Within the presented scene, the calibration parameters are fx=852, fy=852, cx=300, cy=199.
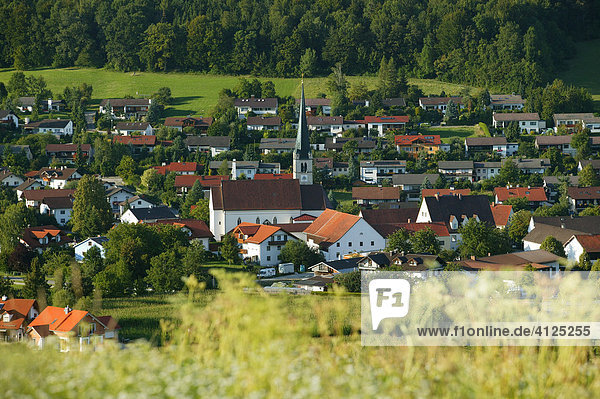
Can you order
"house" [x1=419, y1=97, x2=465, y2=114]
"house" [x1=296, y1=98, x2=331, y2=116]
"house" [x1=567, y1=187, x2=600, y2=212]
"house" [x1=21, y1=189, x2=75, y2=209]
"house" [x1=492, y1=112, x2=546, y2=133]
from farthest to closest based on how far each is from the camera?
1. "house" [x1=296, y1=98, x2=331, y2=116]
2. "house" [x1=419, y1=97, x2=465, y2=114]
3. "house" [x1=492, y1=112, x2=546, y2=133]
4. "house" [x1=567, y1=187, x2=600, y2=212]
5. "house" [x1=21, y1=189, x2=75, y2=209]

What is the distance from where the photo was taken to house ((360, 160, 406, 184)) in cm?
4381

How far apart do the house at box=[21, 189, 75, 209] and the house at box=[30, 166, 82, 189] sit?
10.8ft

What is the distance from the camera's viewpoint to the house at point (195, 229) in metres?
30.2

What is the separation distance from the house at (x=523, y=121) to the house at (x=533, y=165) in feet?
22.5

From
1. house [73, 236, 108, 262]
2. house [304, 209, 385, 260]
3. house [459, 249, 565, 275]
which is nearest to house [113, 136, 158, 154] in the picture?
house [73, 236, 108, 262]

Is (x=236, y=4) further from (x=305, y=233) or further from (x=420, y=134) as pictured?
(x=305, y=233)

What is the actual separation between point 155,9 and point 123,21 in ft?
18.3

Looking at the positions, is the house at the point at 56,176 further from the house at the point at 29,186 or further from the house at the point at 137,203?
the house at the point at 137,203

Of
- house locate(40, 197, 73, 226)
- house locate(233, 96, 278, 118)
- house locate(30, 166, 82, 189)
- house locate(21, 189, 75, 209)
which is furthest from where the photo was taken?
house locate(233, 96, 278, 118)

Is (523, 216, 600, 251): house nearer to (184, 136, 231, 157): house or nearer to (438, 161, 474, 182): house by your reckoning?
(438, 161, 474, 182): house

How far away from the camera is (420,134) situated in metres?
50.2

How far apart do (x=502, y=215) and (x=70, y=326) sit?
21.1 meters

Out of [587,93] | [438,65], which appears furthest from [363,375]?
[438,65]

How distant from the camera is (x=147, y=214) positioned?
111ft
